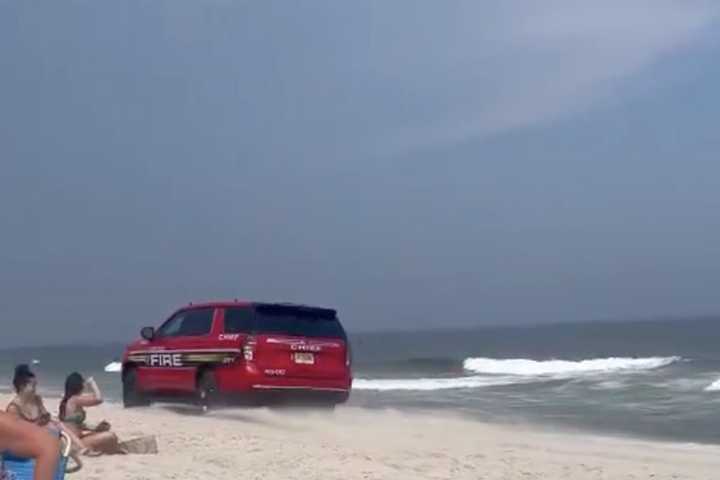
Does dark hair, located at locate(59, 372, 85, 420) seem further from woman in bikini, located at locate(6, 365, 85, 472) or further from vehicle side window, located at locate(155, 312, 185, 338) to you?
vehicle side window, located at locate(155, 312, 185, 338)

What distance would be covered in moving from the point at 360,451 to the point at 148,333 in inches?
228

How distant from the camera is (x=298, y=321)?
16922mm

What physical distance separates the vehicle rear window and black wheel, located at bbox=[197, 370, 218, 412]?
2.96 ft

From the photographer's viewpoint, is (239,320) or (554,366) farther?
(554,366)

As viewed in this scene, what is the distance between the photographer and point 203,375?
55.1 ft

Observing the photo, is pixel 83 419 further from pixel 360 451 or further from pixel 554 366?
pixel 554 366

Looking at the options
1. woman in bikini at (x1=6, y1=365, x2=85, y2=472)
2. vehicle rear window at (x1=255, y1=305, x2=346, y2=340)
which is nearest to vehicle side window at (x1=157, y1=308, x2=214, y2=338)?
vehicle rear window at (x1=255, y1=305, x2=346, y2=340)

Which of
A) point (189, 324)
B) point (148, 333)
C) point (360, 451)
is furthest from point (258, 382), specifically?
point (360, 451)

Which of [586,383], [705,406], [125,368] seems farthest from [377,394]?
[125,368]

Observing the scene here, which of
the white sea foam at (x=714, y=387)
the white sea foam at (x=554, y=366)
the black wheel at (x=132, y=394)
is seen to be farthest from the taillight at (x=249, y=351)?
the white sea foam at (x=554, y=366)

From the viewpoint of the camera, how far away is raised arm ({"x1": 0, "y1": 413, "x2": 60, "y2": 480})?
4.12m

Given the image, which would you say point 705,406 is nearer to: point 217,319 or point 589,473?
point 217,319

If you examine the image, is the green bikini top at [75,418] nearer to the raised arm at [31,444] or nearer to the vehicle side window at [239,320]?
the vehicle side window at [239,320]

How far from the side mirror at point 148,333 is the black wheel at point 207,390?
1477mm
